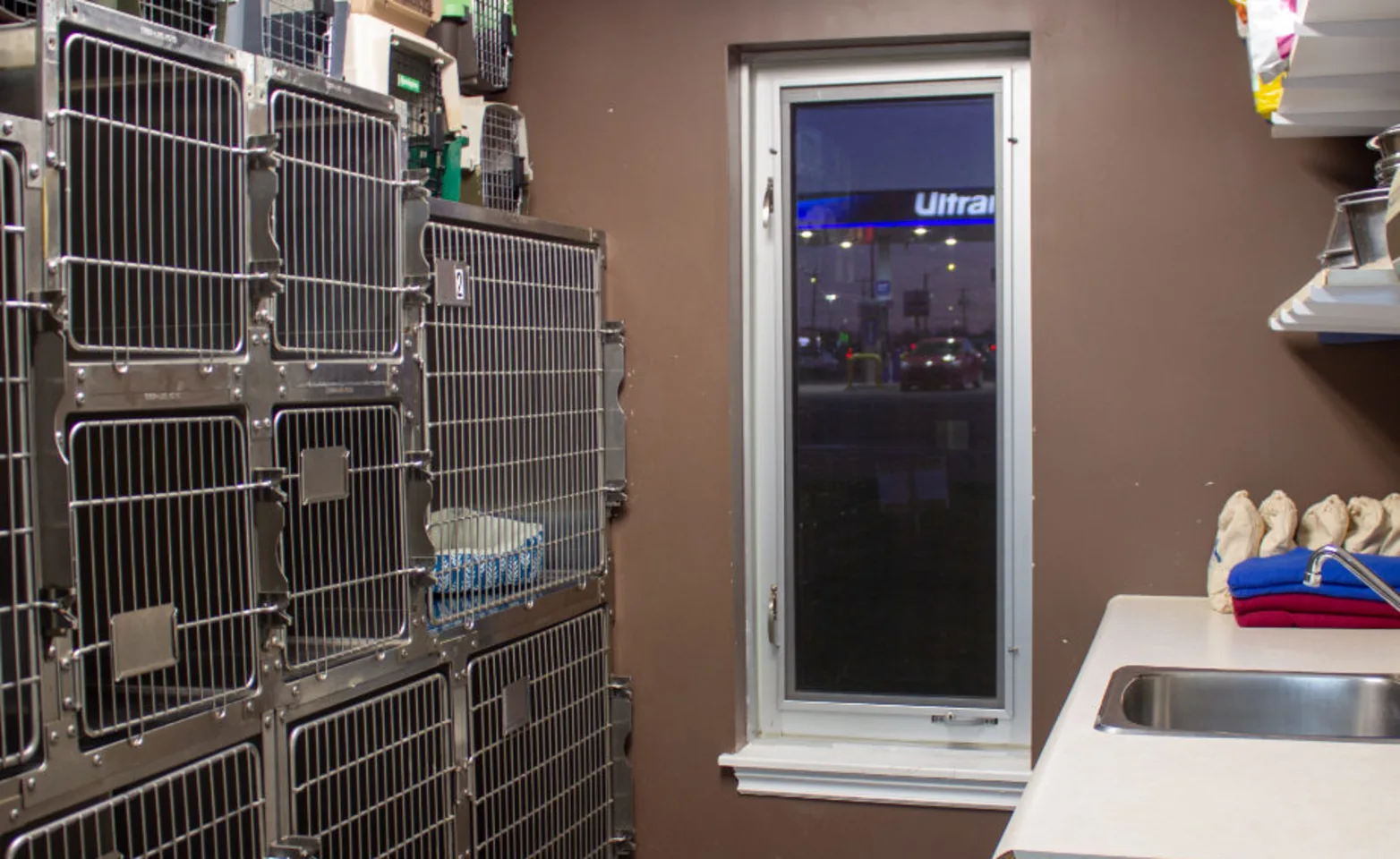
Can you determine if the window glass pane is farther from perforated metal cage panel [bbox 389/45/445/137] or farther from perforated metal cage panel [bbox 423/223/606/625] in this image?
perforated metal cage panel [bbox 389/45/445/137]

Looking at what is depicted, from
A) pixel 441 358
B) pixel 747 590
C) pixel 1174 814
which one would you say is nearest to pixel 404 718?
pixel 441 358

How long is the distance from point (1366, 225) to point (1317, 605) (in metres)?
0.82

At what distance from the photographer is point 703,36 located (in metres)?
2.97

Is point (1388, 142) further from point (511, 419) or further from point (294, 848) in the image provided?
point (294, 848)

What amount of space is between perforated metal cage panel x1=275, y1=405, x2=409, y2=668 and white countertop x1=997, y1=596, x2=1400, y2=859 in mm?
1110

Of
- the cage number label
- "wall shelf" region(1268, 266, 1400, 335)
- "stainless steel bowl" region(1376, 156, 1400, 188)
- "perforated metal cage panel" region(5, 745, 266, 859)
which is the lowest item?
"perforated metal cage panel" region(5, 745, 266, 859)

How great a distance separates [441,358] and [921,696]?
1.42 meters

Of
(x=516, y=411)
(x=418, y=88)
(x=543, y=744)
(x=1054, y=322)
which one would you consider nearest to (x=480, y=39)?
(x=418, y=88)

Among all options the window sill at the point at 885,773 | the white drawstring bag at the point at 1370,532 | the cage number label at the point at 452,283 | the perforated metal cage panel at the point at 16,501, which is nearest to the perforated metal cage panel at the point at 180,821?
the perforated metal cage panel at the point at 16,501

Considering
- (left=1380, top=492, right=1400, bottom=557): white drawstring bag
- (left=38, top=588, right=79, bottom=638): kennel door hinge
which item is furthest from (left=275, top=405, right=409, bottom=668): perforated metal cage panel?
(left=1380, top=492, right=1400, bottom=557): white drawstring bag

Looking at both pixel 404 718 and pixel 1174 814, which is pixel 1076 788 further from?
pixel 404 718

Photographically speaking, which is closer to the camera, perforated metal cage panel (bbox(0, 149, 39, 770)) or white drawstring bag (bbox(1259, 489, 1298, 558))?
perforated metal cage panel (bbox(0, 149, 39, 770))

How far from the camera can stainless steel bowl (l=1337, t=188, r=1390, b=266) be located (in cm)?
181

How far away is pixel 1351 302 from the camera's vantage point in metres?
1.92
